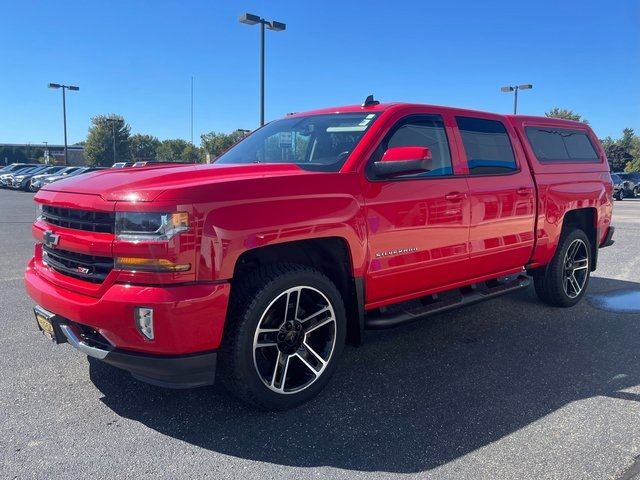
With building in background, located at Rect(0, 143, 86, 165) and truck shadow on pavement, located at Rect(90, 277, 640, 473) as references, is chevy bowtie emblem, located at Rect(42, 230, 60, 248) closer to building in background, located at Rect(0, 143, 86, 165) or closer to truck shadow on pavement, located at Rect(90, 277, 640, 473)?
truck shadow on pavement, located at Rect(90, 277, 640, 473)

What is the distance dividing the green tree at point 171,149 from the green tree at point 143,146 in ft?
3.23

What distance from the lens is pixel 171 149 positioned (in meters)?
81.8

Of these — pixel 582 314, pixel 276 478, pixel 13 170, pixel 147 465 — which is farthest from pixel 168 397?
pixel 13 170

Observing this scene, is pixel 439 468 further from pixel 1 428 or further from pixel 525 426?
pixel 1 428

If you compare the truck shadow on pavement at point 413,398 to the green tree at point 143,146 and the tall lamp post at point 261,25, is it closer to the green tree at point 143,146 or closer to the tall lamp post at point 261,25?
the tall lamp post at point 261,25

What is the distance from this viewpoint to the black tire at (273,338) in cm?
308

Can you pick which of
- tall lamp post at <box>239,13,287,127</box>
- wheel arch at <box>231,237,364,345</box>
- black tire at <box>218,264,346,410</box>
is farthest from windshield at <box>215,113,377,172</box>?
tall lamp post at <box>239,13,287,127</box>

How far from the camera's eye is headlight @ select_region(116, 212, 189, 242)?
110 inches

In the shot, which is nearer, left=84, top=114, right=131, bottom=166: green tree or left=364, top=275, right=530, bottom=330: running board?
left=364, top=275, right=530, bottom=330: running board

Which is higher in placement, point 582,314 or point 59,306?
point 59,306

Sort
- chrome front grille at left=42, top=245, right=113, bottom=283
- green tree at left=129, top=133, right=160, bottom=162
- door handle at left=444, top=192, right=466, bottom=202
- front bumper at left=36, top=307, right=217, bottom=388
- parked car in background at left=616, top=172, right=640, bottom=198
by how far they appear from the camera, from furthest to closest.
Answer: green tree at left=129, top=133, right=160, bottom=162, parked car in background at left=616, top=172, right=640, bottom=198, door handle at left=444, top=192, right=466, bottom=202, chrome front grille at left=42, top=245, right=113, bottom=283, front bumper at left=36, top=307, right=217, bottom=388

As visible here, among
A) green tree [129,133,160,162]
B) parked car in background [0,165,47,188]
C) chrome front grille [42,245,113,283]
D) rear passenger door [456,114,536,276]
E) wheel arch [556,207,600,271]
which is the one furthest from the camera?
green tree [129,133,160,162]

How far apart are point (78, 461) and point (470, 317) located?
3957 millimetres

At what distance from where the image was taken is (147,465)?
272cm
